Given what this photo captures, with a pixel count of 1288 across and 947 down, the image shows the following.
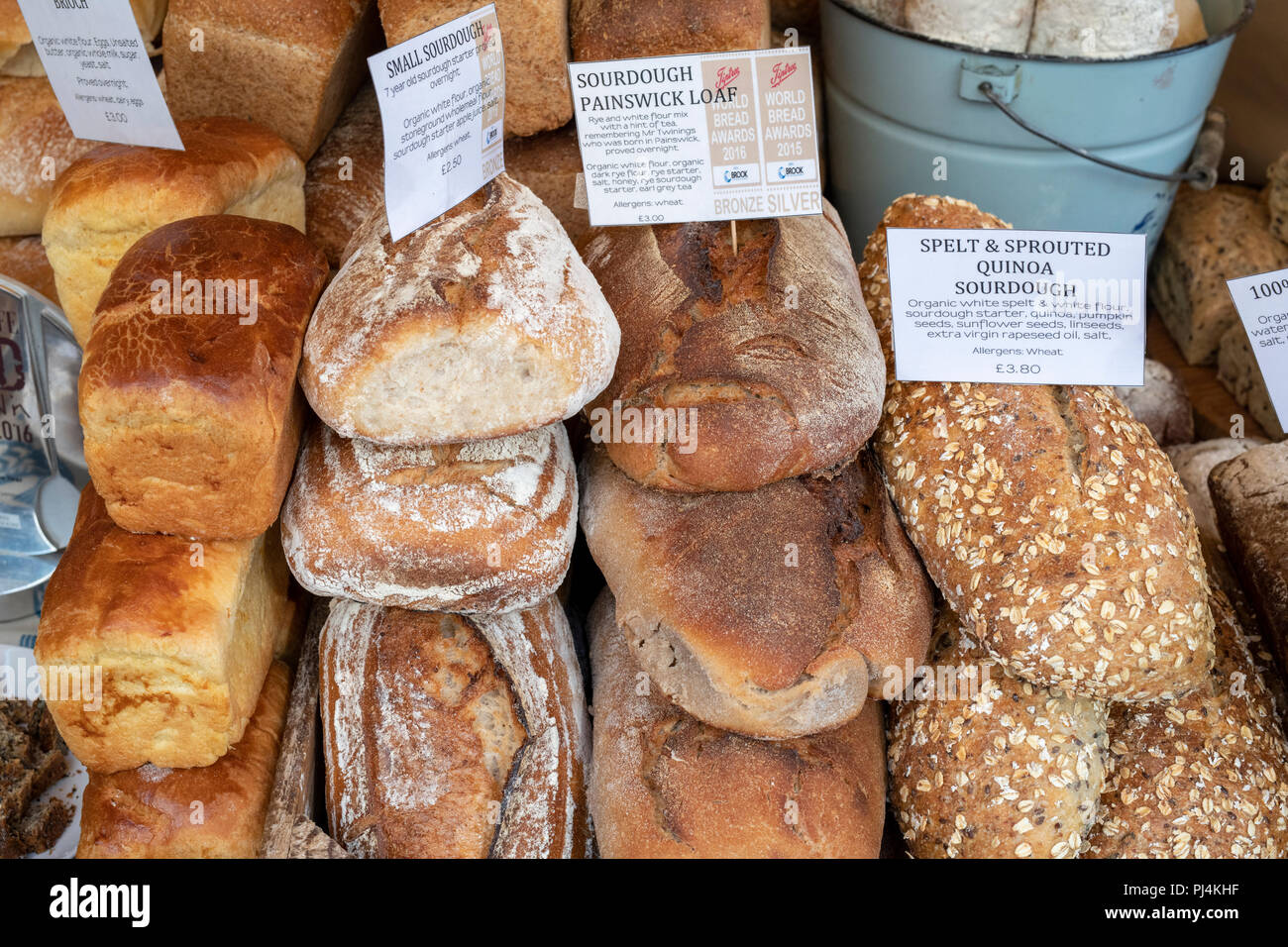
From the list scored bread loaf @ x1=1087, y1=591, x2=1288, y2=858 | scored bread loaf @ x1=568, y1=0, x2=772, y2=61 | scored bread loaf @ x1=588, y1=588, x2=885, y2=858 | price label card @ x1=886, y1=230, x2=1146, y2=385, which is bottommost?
scored bread loaf @ x1=1087, y1=591, x2=1288, y2=858

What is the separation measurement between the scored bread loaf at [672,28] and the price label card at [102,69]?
2.61 ft

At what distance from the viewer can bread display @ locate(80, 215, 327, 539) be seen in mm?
1336

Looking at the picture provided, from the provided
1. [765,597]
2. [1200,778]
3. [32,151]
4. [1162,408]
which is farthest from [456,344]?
[1162,408]

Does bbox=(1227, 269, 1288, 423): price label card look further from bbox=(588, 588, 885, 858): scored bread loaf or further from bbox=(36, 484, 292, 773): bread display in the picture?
bbox=(36, 484, 292, 773): bread display

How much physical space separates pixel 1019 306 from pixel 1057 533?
437mm

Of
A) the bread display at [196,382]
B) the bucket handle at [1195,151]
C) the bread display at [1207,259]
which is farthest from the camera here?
the bread display at [1207,259]

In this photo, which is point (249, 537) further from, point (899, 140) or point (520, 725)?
point (899, 140)

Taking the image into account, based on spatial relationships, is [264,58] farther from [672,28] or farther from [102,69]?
[672,28]

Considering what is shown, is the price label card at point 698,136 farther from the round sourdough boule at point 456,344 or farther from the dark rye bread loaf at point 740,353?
the round sourdough boule at point 456,344

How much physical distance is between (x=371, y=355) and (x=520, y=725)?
25.9 inches

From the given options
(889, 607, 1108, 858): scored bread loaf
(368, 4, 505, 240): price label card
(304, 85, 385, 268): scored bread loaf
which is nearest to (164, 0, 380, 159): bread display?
(304, 85, 385, 268): scored bread loaf

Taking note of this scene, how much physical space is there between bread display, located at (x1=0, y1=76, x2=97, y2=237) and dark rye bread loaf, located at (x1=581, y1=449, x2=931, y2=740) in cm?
131

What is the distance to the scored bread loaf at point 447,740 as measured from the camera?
152 cm

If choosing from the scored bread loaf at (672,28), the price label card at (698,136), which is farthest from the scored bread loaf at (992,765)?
the scored bread loaf at (672,28)
